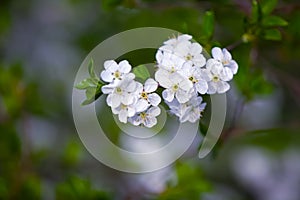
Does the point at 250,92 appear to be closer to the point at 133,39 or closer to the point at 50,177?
the point at 133,39

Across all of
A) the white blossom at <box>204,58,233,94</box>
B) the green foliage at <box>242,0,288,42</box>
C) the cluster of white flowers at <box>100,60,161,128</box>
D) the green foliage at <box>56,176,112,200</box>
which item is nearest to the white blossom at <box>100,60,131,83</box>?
the cluster of white flowers at <box>100,60,161,128</box>

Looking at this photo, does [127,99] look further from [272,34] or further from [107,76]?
[272,34]

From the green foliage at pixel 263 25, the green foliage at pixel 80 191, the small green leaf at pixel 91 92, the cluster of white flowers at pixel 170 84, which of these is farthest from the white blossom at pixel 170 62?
the green foliage at pixel 80 191

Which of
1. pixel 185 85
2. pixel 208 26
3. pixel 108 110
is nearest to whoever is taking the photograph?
pixel 185 85

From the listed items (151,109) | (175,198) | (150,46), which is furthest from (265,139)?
(151,109)

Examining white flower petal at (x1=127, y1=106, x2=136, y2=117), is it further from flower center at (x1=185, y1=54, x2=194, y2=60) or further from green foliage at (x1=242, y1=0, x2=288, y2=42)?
green foliage at (x1=242, y1=0, x2=288, y2=42)

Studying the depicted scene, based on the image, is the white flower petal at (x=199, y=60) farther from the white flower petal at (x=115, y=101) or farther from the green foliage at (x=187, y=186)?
the green foliage at (x=187, y=186)

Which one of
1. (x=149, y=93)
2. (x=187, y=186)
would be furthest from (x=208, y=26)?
(x=187, y=186)

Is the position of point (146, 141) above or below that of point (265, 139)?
below
